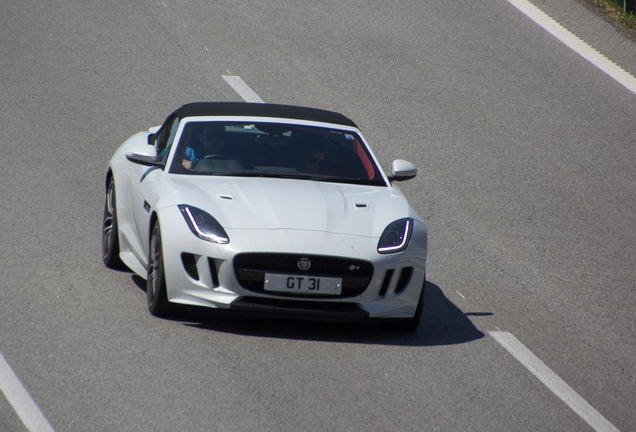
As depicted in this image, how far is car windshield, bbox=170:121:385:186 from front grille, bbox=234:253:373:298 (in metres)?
1.14

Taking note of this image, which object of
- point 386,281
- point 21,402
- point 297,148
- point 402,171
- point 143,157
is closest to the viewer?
point 21,402

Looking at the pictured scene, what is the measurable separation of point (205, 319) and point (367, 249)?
4.12 ft

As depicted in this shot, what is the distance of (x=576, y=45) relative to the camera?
55.3 feet

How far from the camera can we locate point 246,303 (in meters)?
5.77

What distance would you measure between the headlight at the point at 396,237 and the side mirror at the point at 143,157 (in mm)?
1880

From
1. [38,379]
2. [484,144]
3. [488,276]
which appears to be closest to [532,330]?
[488,276]

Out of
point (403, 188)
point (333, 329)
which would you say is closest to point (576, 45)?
point (403, 188)

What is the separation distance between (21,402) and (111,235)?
2794 mm

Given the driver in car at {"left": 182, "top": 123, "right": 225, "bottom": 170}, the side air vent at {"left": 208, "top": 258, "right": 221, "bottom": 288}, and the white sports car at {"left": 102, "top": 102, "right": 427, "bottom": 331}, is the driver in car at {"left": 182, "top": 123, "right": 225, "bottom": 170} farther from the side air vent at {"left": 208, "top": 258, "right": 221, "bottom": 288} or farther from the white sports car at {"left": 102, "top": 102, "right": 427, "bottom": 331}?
the side air vent at {"left": 208, "top": 258, "right": 221, "bottom": 288}

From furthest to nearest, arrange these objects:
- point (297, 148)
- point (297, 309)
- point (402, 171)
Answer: point (402, 171) < point (297, 148) < point (297, 309)

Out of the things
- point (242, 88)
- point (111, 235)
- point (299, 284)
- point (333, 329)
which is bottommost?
point (242, 88)

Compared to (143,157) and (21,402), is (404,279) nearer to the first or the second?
(143,157)

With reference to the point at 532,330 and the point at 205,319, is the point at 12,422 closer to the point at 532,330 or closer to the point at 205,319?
the point at 205,319

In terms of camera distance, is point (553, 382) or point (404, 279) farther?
point (404, 279)
